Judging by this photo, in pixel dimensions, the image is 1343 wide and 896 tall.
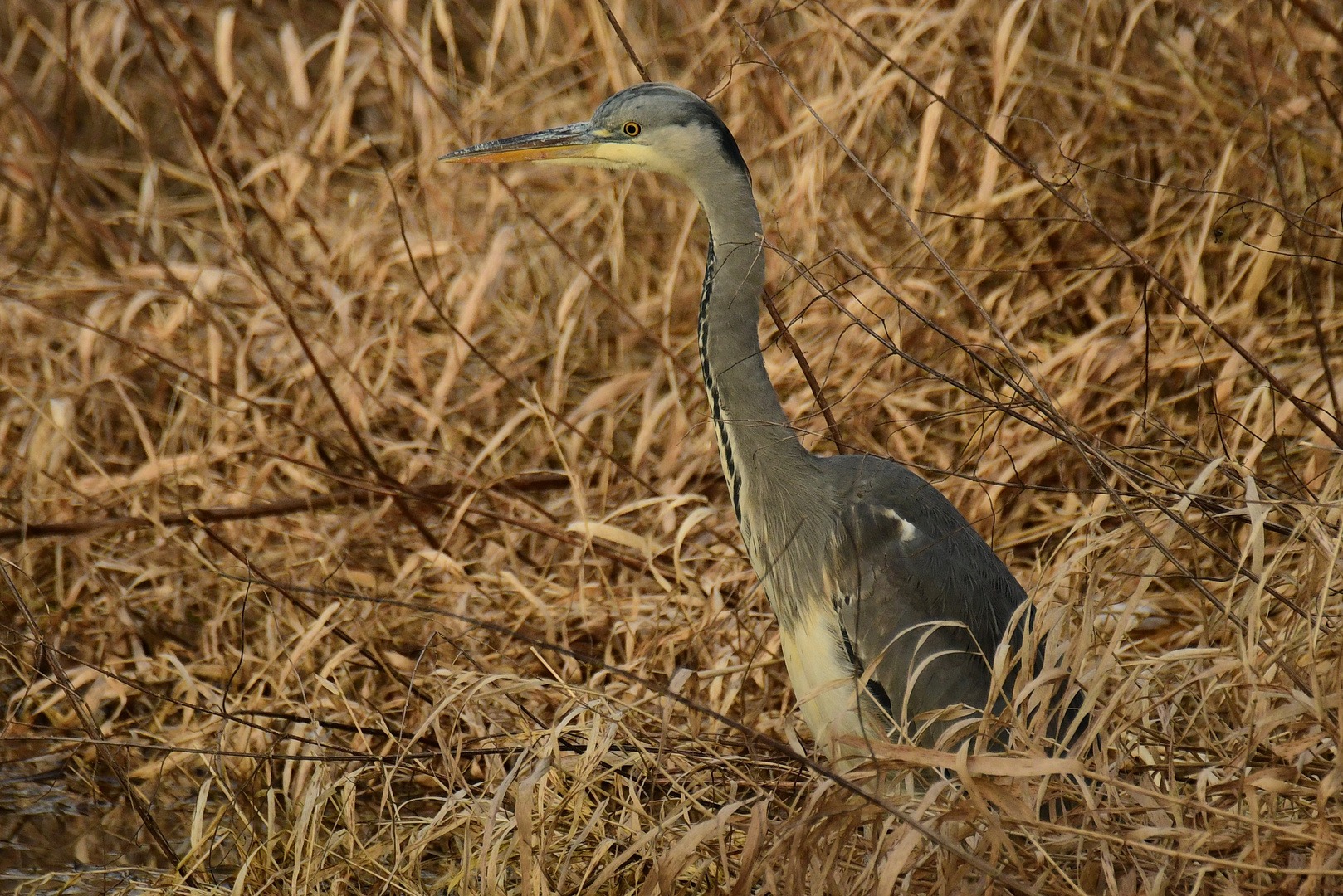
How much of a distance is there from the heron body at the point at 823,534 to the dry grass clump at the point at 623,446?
0.13m

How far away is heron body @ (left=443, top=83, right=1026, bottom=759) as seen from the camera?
2.57 metres

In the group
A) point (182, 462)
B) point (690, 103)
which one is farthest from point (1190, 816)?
point (182, 462)

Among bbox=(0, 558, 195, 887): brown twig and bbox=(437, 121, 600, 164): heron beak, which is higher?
bbox=(437, 121, 600, 164): heron beak

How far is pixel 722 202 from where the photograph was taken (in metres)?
2.64

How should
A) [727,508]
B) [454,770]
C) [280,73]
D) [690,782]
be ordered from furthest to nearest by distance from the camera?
[280,73] < [727,508] < [690,782] < [454,770]

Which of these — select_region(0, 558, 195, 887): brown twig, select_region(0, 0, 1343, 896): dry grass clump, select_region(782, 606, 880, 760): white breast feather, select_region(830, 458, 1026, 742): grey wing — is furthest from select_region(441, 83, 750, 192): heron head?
select_region(0, 558, 195, 887): brown twig

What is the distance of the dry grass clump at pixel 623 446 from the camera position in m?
2.15

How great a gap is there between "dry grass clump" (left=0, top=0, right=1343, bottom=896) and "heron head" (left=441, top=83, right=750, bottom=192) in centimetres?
23

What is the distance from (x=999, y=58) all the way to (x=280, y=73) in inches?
113

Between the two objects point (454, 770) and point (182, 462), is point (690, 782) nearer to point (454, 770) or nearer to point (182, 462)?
point (454, 770)

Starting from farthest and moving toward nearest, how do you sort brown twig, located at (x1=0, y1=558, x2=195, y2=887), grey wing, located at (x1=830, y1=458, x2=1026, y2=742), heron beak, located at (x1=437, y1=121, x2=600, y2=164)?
heron beak, located at (x1=437, y1=121, x2=600, y2=164)
grey wing, located at (x1=830, y1=458, x2=1026, y2=742)
brown twig, located at (x1=0, y1=558, x2=195, y2=887)

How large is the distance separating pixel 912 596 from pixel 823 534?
0.63ft

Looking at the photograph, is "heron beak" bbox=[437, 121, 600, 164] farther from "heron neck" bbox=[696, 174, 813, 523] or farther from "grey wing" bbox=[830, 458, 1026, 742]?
"grey wing" bbox=[830, 458, 1026, 742]

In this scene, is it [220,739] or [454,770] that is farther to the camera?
[220,739]
